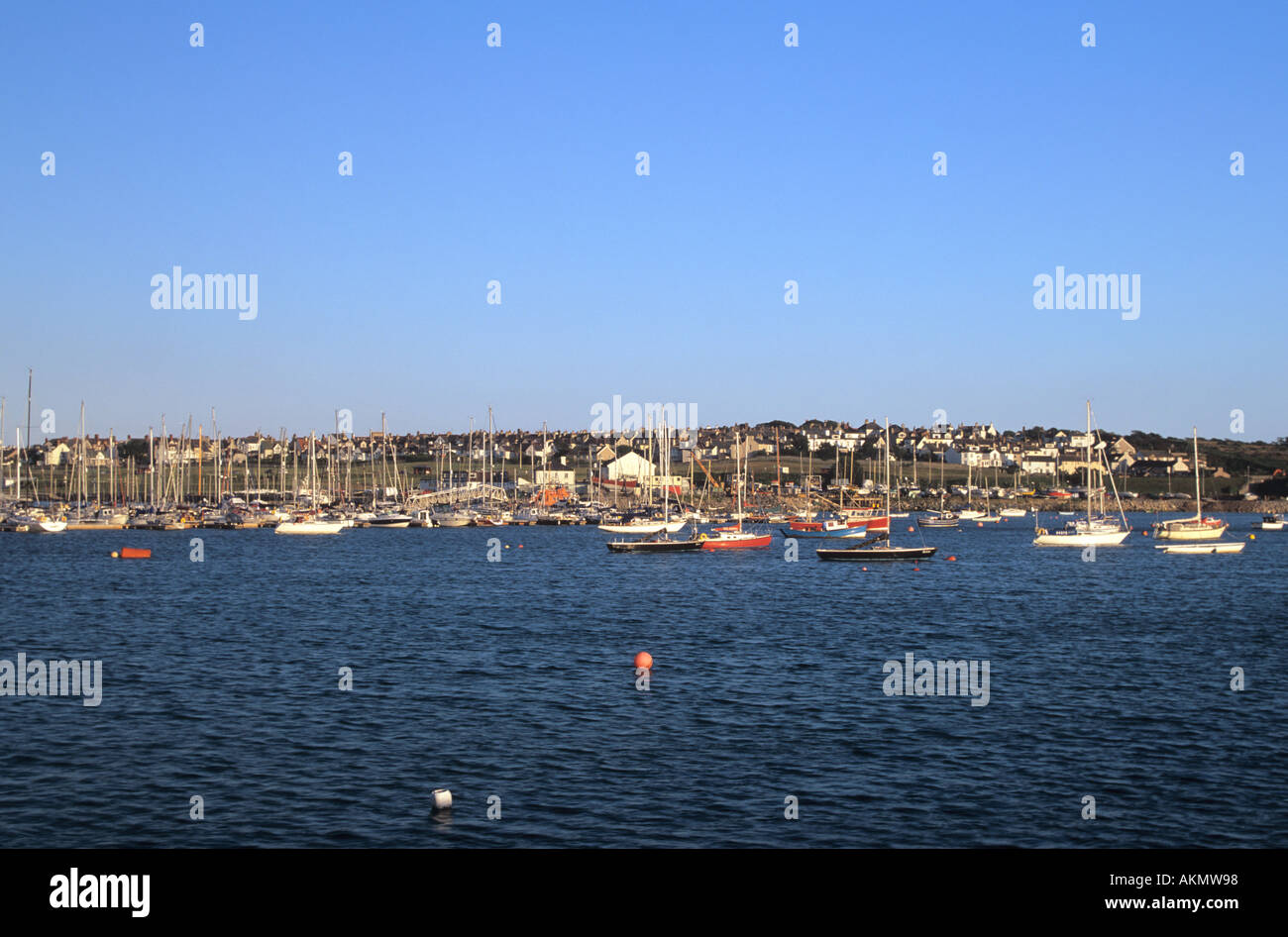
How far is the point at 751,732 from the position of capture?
2541cm

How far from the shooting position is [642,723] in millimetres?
26438

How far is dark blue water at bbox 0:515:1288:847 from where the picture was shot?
61.3 feet

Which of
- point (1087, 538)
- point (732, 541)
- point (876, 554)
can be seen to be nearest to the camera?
point (876, 554)

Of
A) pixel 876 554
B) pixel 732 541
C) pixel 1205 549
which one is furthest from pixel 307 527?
pixel 1205 549

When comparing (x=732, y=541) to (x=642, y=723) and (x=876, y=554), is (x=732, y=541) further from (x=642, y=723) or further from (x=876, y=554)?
(x=642, y=723)

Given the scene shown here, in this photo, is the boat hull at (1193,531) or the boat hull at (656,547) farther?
the boat hull at (1193,531)

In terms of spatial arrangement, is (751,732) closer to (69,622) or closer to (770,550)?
(69,622)

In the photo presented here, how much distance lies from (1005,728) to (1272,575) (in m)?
60.6

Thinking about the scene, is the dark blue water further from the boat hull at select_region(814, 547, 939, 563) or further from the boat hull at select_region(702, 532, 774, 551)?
the boat hull at select_region(702, 532, 774, 551)

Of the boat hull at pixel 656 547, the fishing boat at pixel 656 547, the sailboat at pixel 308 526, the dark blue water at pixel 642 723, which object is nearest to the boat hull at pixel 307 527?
the sailboat at pixel 308 526

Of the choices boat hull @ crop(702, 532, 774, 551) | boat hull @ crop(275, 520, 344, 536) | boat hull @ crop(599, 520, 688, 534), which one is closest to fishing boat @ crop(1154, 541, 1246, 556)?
boat hull @ crop(702, 532, 774, 551)

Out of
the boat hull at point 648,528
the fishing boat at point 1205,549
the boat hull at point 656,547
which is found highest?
the boat hull at point 648,528

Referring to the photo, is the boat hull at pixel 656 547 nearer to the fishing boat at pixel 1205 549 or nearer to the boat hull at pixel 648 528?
the boat hull at pixel 648 528

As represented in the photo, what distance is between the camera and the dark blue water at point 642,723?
18.7 metres
